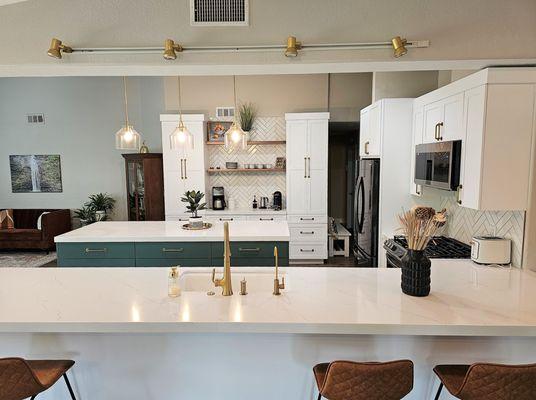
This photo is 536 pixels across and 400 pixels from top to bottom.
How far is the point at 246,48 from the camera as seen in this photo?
7.15 feet

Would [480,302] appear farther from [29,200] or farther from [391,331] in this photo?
[29,200]

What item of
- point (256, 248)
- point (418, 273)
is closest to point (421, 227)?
point (418, 273)

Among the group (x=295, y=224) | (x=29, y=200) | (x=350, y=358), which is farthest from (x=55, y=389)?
(x=29, y=200)

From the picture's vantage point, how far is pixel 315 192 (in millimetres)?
5676

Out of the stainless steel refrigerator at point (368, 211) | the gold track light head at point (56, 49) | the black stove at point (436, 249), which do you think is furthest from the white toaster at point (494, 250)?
the gold track light head at point (56, 49)

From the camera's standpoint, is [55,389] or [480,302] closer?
[480,302]

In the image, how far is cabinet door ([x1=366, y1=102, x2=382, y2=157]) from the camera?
3832 millimetres

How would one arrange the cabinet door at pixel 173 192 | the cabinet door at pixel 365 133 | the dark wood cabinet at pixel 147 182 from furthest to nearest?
1. the dark wood cabinet at pixel 147 182
2. the cabinet door at pixel 173 192
3. the cabinet door at pixel 365 133

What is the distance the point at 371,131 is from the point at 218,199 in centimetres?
282

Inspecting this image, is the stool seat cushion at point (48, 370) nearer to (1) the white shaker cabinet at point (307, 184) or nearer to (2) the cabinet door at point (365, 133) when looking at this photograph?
(2) the cabinet door at point (365, 133)

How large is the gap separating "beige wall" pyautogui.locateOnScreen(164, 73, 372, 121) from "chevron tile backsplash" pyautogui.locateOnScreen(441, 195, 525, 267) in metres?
2.83

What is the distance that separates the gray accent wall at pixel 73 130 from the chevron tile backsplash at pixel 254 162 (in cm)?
150

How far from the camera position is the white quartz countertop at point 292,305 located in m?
1.60

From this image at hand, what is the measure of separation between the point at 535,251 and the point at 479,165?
0.65m
